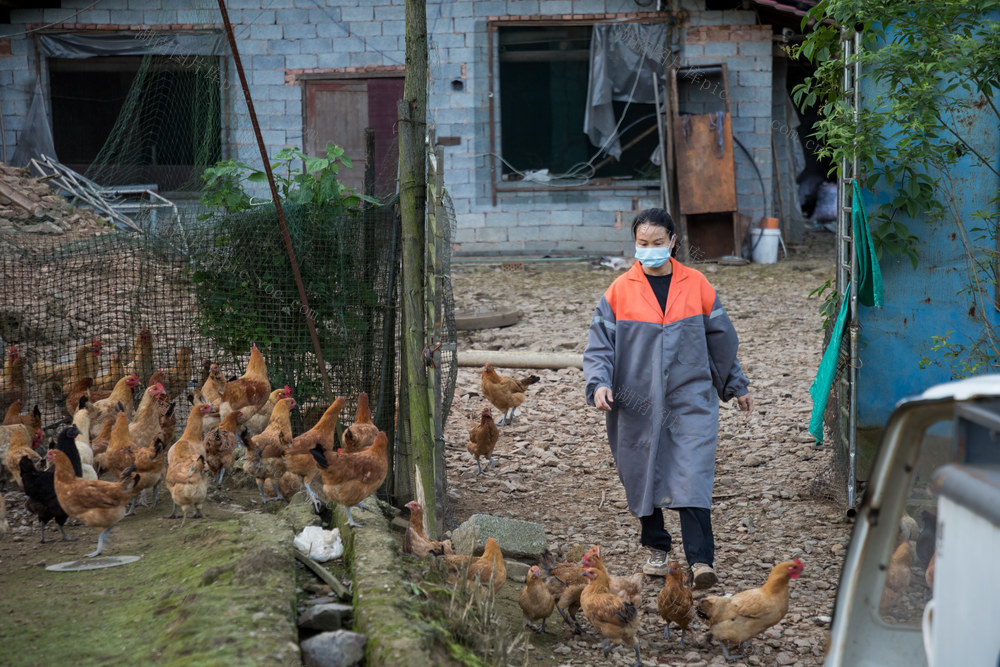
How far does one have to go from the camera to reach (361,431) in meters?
5.68

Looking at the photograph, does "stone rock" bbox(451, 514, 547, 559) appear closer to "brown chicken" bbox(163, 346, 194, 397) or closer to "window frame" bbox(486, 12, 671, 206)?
"brown chicken" bbox(163, 346, 194, 397)

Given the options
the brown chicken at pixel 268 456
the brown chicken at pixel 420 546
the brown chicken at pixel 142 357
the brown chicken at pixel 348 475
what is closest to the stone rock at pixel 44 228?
the brown chicken at pixel 142 357

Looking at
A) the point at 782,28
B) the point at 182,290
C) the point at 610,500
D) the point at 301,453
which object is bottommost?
the point at 610,500

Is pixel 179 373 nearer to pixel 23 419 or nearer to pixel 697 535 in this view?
pixel 23 419

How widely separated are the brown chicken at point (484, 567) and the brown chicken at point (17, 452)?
8.83ft

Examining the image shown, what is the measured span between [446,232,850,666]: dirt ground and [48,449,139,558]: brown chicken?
7.02 ft

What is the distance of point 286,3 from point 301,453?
11.6m

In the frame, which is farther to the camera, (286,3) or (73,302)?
(286,3)

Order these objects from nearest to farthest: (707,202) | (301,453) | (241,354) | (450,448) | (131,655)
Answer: (131,655), (301,453), (241,354), (450,448), (707,202)

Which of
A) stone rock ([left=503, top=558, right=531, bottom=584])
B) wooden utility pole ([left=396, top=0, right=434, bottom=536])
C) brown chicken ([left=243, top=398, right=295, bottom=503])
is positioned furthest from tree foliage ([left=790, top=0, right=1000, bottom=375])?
brown chicken ([left=243, top=398, right=295, bottom=503])

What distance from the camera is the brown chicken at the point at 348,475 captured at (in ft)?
16.4

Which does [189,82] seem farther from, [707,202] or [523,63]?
[707,202]

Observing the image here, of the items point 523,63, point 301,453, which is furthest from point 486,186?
point 301,453

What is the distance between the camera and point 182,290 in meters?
6.48
